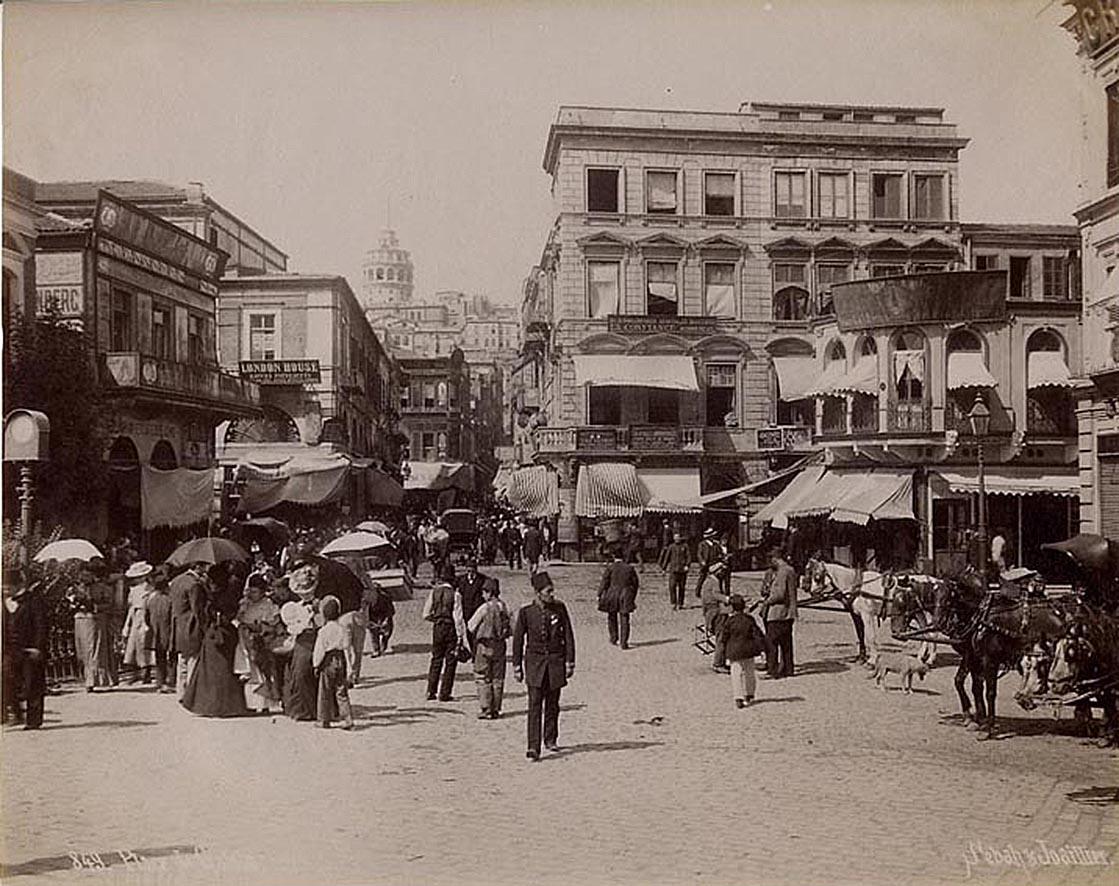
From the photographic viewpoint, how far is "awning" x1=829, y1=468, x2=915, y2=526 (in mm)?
6680

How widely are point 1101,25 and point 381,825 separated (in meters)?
5.96

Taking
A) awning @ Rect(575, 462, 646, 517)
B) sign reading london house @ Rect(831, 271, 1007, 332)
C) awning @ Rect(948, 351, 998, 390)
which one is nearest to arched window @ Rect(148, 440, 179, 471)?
awning @ Rect(575, 462, 646, 517)

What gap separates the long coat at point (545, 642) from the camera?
6207 millimetres

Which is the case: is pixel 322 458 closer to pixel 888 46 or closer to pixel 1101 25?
pixel 888 46

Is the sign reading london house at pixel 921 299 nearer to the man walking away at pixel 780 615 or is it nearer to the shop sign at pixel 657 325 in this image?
the shop sign at pixel 657 325

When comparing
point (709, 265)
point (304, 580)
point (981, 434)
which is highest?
point (709, 265)

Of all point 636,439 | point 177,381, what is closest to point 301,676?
point 177,381

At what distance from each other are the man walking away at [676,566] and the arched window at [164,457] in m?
2.96

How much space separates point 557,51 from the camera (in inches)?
258

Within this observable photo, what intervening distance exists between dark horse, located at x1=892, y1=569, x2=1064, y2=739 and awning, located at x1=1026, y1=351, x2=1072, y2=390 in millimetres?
1179

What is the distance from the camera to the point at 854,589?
7.19 meters

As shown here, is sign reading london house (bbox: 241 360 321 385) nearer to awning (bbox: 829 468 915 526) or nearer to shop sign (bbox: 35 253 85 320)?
shop sign (bbox: 35 253 85 320)

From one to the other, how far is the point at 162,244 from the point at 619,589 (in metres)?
3.43

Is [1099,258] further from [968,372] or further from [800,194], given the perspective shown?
[800,194]
